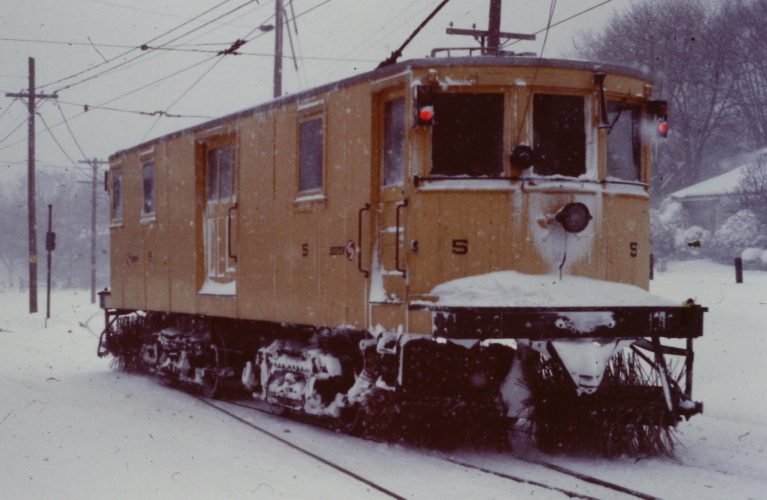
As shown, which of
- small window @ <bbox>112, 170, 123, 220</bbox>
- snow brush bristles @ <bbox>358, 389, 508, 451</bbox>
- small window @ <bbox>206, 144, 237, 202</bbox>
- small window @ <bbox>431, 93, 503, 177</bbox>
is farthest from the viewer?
small window @ <bbox>112, 170, 123, 220</bbox>

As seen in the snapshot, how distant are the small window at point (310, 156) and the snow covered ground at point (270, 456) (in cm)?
256

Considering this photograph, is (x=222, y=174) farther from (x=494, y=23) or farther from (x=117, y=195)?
(x=494, y=23)

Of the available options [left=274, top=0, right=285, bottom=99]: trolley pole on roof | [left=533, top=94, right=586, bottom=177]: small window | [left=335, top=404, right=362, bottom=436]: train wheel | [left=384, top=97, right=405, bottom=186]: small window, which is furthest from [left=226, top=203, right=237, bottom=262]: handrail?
[left=274, top=0, right=285, bottom=99]: trolley pole on roof

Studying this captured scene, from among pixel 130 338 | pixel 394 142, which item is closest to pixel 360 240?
pixel 394 142

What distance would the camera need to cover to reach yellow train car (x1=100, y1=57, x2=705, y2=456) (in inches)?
266

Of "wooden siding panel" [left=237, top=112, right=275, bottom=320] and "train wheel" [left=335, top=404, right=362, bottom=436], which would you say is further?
"wooden siding panel" [left=237, top=112, right=275, bottom=320]

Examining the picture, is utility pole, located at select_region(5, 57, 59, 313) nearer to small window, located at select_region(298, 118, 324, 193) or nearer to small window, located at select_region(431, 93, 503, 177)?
small window, located at select_region(298, 118, 324, 193)

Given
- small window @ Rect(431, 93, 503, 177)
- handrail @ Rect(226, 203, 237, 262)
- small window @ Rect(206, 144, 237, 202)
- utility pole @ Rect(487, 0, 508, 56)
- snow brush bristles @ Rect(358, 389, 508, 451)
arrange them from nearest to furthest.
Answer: snow brush bristles @ Rect(358, 389, 508, 451) → small window @ Rect(431, 93, 503, 177) → handrail @ Rect(226, 203, 237, 262) → small window @ Rect(206, 144, 237, 202) → utility pole @ Rect(487, 0, 508, 56)

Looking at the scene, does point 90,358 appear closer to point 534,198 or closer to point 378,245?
point 378,245

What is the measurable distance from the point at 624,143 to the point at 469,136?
1497 millimetres

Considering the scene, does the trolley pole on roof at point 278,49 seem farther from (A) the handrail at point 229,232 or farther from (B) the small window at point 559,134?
(B) the small window at point 559,134

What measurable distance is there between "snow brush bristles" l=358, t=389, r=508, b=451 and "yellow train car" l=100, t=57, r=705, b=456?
12 cm

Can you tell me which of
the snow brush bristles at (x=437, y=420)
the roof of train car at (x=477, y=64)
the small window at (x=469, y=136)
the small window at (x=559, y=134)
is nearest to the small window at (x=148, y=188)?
the roof of train car at (x=477, y=64)

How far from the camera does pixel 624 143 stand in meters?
7.49
